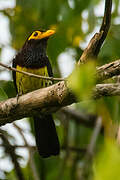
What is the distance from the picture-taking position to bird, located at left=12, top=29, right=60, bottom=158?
12.2 feet

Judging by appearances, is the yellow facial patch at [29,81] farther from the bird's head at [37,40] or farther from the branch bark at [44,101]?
the branch bark at [44,101]

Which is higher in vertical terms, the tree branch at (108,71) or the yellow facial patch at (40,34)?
the yellow facial patch at (40,34)

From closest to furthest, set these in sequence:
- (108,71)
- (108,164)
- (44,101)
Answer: (108,164) → (108,71) → (44,101)

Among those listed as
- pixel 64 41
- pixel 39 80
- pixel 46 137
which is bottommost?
pixel 46 137

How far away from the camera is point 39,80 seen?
371cm

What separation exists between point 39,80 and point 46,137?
676 mm

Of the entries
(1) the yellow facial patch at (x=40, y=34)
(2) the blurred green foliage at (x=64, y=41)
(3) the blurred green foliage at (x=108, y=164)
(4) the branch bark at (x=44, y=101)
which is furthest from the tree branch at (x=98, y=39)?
(1) the yellow facial patch at (x=40, y=34)

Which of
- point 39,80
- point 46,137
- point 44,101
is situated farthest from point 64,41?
point 44,101

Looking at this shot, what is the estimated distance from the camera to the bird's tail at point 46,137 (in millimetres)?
3811

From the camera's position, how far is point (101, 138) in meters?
5.32

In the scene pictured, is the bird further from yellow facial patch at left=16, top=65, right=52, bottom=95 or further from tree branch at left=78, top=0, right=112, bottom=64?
tree branch at left=78, top=0, right=112, bottom=64

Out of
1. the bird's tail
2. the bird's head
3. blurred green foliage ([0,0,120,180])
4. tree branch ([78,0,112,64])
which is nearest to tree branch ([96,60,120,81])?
tree branch ([78,0,112,64])

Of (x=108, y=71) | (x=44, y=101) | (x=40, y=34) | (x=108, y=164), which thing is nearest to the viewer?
(x=108, y=164)

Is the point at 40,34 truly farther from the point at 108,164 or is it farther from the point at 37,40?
the point at 108,164
